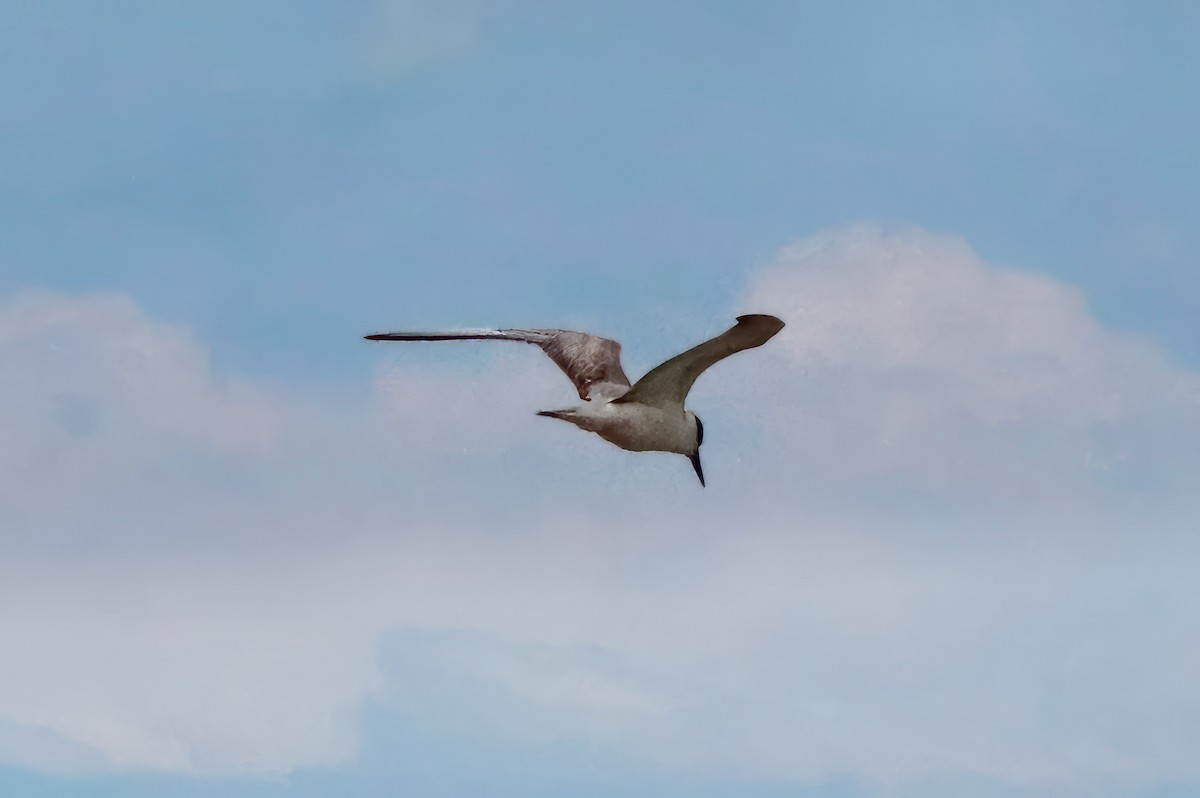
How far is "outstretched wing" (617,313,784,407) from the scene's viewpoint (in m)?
19.9

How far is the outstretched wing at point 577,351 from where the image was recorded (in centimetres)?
2484

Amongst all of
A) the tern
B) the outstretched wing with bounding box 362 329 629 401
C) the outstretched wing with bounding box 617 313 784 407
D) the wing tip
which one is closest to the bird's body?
the tern

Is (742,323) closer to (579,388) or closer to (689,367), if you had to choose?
(689,367)

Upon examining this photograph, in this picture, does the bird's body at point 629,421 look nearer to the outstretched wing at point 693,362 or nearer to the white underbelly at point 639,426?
the white underbelly at point 639,426

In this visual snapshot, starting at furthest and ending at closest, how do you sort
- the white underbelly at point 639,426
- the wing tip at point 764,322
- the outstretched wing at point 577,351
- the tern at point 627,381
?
the outstretched wing at point 577,351
the white underbelly at point 639,426
the tern at point 627,381
the wing tip at point 764,322

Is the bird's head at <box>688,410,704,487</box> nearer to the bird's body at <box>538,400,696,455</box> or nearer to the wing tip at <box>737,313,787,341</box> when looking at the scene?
the bird's body at <box>538,400,696,455</box>

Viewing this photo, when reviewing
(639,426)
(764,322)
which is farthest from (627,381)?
(764,322)

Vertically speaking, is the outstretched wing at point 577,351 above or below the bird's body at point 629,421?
above

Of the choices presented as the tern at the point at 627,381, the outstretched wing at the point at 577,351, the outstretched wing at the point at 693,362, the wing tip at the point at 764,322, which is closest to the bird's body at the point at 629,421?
the tern at the point at 627,381

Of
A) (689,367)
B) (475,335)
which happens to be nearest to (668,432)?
(689,367)

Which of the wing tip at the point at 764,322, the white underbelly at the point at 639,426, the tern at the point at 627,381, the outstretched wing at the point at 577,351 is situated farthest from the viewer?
the outstretched wing at the point at 577,351

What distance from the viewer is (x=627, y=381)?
25.5 m

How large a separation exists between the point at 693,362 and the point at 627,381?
11.9 ft

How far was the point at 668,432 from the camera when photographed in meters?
23.8
